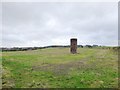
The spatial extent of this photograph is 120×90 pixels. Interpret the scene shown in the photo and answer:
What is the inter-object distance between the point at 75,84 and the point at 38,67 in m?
5.54

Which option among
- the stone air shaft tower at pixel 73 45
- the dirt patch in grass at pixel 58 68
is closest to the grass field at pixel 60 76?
the dirt patch in grass at pixel 58 68

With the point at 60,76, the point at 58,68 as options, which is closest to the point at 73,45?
the point at 58,68

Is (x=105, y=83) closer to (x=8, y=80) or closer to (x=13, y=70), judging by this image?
(x=8, y=80)

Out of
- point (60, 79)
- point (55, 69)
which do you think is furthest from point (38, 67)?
point (60, 79)

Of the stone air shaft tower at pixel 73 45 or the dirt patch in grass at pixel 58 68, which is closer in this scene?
the dirt patch in grass at pixel 58 68

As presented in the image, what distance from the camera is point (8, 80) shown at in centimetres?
1523

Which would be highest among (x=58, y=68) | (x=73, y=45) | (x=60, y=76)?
(x=73, y=45)

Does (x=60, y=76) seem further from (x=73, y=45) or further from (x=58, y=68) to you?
(x=73, y=45)

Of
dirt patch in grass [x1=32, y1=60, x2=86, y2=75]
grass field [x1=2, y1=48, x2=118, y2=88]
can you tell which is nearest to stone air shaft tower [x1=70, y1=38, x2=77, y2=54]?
grass field [x1=2, y1=48, x2=118, y2=88]

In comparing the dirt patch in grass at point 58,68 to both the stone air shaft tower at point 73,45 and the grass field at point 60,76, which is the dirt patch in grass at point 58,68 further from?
the stone air shaft tower at point 73,45

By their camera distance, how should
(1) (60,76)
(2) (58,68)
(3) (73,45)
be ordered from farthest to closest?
(3) (73,45), (2) (58,68), (1) (60,76)

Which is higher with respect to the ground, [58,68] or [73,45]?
[73,45]

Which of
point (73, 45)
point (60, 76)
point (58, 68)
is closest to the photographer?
point (60, 76)

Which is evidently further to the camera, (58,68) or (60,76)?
(58,68)
